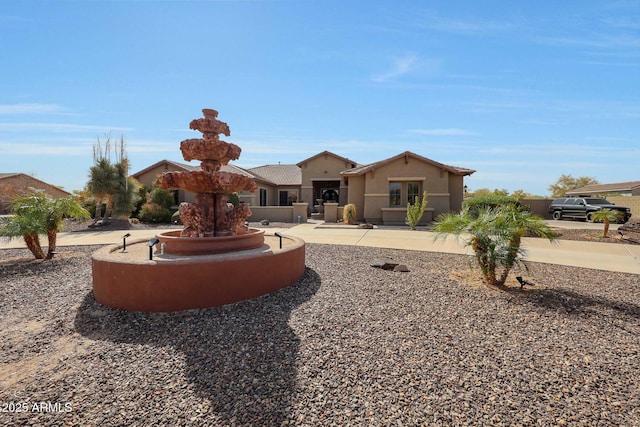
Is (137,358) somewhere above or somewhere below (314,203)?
below

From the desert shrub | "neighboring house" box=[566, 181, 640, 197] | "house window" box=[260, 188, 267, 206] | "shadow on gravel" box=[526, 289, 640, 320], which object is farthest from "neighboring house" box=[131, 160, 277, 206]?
"neighboring house" box=[566, 181, 640, 197]

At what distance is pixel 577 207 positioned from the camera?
2120 cm

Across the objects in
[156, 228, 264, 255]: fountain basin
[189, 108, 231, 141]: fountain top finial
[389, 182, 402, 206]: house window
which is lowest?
[156, 228, 264, 255]: fountain basin

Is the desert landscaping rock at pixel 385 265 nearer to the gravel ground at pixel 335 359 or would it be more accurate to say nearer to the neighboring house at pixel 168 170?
the gravel ground at pixel 335 359

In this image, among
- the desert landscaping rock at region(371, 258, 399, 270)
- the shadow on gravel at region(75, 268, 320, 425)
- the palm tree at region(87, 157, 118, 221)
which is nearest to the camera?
the shadow on gravel at region(75, 268, 320, 425)

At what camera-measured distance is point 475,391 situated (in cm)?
276

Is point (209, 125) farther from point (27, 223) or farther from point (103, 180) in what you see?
point (103, 180)

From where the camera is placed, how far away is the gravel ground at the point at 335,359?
2557 mm

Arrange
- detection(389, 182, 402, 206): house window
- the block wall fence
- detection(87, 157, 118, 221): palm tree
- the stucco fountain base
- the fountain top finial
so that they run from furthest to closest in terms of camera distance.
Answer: the block wall fence → detection(389, 182, 402, 206): house window → detection(87, 157, 118, 221): palm tree → the fountain top finial → the stucco fountain base

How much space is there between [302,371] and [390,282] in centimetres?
331

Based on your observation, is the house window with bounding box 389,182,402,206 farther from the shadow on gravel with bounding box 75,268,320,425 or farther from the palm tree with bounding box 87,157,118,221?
the palm tree with bounding box 87,157,118,221

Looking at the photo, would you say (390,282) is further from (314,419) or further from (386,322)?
(314,419)

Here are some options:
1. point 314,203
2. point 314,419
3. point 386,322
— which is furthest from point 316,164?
point 314,419

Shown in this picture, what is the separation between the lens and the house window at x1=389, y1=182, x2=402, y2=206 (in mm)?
18703
